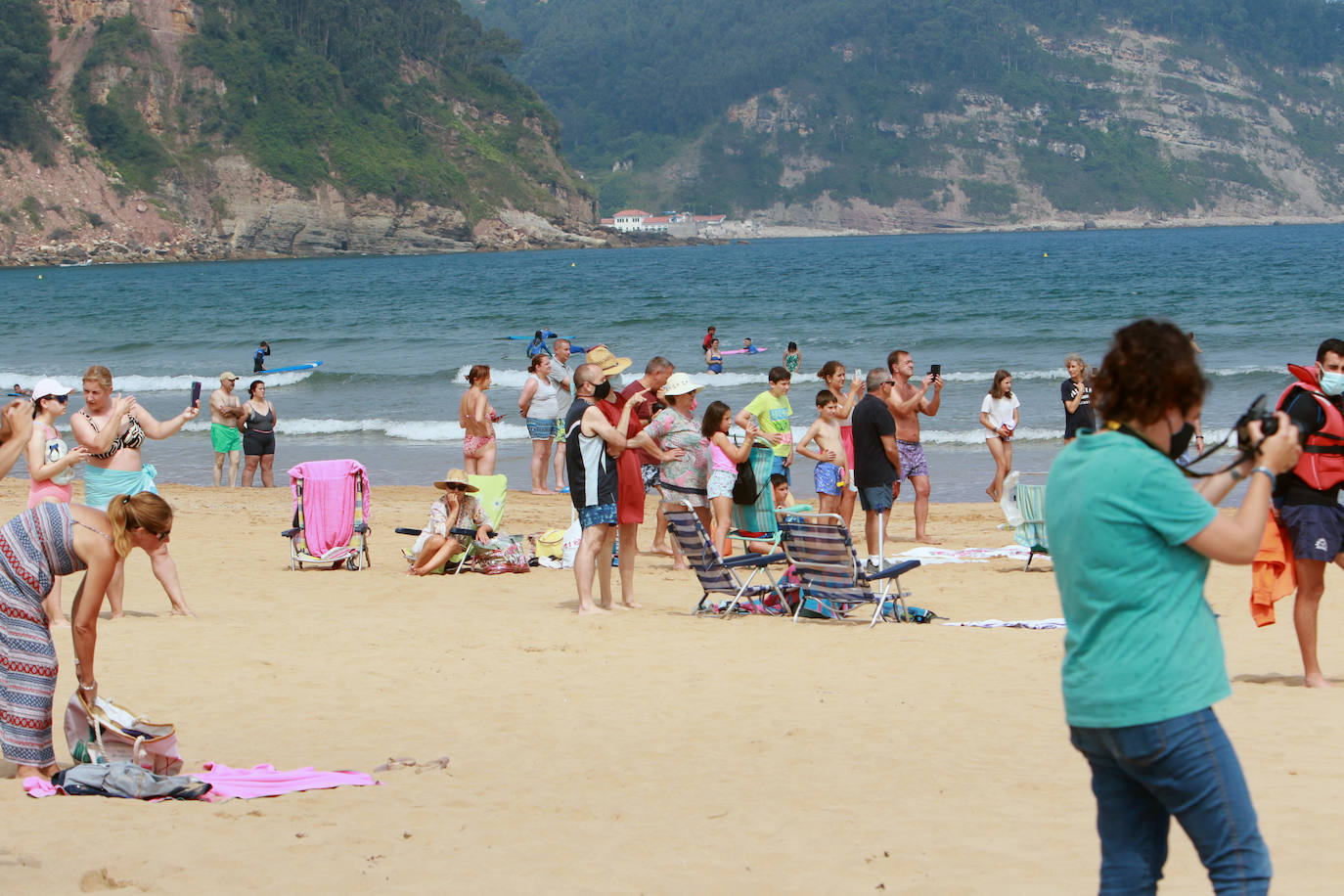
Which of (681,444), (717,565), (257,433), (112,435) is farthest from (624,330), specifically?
(112,435)

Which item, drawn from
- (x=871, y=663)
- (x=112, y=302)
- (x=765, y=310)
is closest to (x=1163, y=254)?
(x=765, y=310)

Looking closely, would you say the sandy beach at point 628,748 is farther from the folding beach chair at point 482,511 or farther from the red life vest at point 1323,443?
the red life vest at point 1323,443

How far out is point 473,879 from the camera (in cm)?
395

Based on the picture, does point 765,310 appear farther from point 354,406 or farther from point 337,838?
point 337,838

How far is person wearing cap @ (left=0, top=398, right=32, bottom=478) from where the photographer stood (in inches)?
192

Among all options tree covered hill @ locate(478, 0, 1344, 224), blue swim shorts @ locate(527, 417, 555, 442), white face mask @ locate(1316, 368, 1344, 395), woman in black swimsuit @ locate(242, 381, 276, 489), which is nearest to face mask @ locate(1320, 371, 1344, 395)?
white face mask @ locate(1316, 368, 1344, 395)

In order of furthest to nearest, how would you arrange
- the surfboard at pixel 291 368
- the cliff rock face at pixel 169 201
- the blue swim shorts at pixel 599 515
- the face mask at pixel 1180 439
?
the cliff rock face at pixel 169 201, the surfboard at pixel 291 368, the blue swim shorts at pixel 599 515, the face mask at pixel 1180 439

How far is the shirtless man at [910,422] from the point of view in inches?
412

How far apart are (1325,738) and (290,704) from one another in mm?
4436

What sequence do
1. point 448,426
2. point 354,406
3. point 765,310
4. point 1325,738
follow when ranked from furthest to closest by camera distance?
point 765,310 < point 354,406 < point 448,426 < point 1325,738

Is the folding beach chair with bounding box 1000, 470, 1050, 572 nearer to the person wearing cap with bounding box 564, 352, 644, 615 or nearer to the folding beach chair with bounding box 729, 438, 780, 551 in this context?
the folding beach chair with bounding box 729, 438, 780, 551

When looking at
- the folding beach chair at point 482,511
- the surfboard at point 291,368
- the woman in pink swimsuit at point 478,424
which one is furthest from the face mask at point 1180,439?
the surfboard at point 291,368

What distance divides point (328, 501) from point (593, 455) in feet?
10.3

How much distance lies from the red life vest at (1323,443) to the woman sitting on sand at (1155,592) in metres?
3.33
